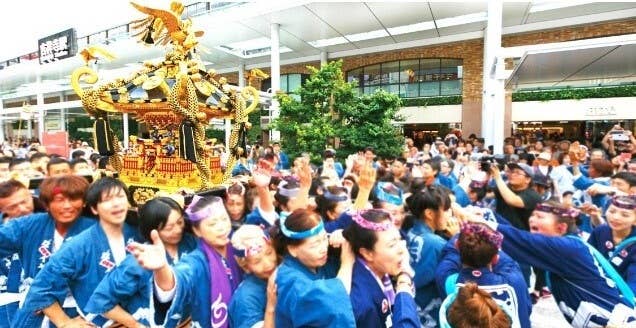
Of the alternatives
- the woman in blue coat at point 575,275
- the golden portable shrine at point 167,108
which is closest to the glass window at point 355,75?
the golden portable shrine at point 167,108

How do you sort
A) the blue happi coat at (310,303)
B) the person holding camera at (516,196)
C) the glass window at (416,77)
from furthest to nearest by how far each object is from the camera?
the glass window at (416,77) < the person holding camera at (516,196) < the blue happi coat at (310,303)

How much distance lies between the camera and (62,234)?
2418 mm

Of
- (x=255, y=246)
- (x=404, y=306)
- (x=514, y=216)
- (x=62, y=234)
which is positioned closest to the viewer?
(x=404, y=306)

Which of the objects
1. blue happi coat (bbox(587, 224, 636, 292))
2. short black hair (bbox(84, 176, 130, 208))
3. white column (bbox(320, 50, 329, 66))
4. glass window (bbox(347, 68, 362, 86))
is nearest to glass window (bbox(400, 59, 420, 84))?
glass window (bbox(347, 68, 362, 86))

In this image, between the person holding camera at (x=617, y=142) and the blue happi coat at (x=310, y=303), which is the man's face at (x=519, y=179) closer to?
the blue happi coat at (x=310, y=303)

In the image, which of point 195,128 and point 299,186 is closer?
point 299,186

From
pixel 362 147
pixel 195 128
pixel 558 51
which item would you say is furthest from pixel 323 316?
pixel 362 147

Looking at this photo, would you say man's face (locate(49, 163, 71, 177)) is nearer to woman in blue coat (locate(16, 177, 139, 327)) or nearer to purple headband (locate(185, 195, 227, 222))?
woman in blue coat (locate(16, 177, 139, 327))

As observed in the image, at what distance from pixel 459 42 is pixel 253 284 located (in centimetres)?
1457

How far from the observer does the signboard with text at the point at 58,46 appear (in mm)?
14688

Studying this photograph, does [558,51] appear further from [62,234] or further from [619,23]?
[619,23]

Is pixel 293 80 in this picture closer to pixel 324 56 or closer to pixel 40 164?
pixel 324 56

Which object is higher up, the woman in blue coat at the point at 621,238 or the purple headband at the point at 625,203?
the purple headband at the point at 625,203

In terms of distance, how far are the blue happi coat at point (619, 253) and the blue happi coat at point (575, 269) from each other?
0.94ft
